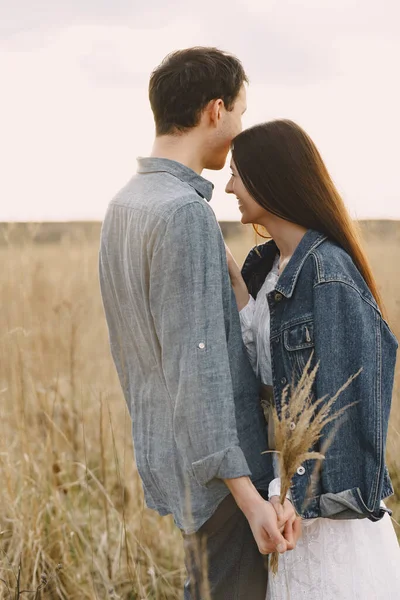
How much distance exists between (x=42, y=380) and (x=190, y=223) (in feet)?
6.36

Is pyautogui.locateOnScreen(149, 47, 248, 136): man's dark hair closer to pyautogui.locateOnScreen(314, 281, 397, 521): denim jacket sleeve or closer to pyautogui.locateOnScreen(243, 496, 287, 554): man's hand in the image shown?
pyautogui.locateOnScreen(314, 281, 397, 521): denim jacket sleeve

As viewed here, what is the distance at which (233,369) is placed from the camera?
1.65m

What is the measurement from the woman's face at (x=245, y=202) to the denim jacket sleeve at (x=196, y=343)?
11.1 inches

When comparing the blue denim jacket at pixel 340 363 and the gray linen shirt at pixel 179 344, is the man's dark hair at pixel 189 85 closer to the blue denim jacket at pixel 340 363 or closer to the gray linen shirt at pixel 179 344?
the gray linen shirt at pixel 179 344

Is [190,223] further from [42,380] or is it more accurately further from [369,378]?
[42,380]

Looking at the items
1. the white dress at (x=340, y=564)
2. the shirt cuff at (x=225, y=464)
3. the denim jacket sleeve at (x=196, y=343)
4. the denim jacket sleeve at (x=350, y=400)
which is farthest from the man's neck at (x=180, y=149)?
the white dress at (x=340, y=564)

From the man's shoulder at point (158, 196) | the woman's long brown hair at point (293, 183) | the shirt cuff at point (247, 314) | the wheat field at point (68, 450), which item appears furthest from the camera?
the wheat field at point (68, 450)

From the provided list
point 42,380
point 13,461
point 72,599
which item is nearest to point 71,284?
point 42,380

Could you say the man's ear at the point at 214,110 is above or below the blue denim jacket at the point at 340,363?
above

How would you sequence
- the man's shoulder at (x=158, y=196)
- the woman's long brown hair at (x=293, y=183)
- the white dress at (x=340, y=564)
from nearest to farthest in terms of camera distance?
the man's shoulder at (x=158, y=196) → the white dress at (x=340, y=564) → the woman's long brown hair at (x=293, y=183)

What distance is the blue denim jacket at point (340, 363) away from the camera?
1590 mm

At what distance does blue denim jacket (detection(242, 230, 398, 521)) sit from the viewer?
1590mm

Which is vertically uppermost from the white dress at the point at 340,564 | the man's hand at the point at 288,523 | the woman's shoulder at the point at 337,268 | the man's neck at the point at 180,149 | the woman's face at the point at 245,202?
the man's neck at the point at 180,149

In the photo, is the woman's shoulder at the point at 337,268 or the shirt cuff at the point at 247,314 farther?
the shirt cuff at the point at 247,314
